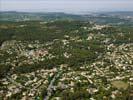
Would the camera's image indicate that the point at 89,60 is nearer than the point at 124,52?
Yes

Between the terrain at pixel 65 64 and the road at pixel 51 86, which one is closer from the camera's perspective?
the road at pixel 51 86

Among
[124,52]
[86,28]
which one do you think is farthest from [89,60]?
[86,28]

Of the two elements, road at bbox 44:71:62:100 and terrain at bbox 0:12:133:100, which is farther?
terrain at bbox 0:12:133:100

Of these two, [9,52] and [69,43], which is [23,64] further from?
[69,43]

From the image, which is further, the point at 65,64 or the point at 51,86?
the point at 65,64

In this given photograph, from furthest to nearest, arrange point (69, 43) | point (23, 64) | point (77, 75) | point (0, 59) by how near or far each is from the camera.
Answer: point (69, 43) < point (0, 59) < point (23, 64) < point (77, 75)

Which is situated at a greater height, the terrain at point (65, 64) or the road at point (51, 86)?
the terrain at point (65, 64)

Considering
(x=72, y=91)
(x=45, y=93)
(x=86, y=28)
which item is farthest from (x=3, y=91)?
(x=86, y=28)

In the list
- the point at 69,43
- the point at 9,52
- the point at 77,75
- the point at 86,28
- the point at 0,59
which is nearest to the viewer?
the point at 77,75

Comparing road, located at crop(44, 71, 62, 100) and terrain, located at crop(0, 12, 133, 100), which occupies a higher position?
terrain, located at crop(0, 12, 133, 100)

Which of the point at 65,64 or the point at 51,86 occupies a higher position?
the point at 65,64

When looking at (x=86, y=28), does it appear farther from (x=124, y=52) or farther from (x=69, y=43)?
(x=124, y=52)
